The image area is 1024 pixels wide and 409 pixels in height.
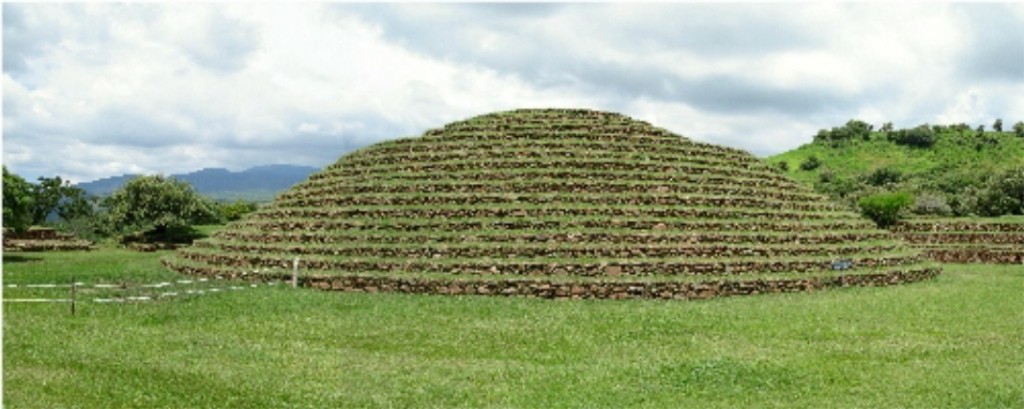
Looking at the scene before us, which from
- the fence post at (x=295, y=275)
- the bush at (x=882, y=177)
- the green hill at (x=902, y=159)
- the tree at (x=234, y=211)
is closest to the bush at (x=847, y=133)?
the green hill at (x=902, y=159)

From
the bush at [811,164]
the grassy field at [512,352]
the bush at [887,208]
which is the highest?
the bush at [811,164]

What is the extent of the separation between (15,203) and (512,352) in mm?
27247

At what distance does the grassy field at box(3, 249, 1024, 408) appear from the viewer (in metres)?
10.2

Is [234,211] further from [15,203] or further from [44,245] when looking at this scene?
[15,203]

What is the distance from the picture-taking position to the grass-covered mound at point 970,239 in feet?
109

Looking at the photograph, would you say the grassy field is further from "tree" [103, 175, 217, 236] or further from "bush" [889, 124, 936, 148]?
"bush" [889, 124, 936, 148]

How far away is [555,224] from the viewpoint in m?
23.0

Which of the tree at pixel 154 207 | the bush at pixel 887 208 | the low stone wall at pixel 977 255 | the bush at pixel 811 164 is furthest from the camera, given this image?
the bush at pixel 811 164

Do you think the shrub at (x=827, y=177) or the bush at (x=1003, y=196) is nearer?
the bush at (x=1003, y=196)

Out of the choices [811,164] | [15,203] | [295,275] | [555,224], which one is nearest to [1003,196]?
[555,224]

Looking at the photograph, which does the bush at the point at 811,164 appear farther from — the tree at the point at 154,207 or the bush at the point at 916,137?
the tree at the point at 154,207

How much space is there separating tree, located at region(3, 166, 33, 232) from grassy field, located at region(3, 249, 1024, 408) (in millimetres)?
15436

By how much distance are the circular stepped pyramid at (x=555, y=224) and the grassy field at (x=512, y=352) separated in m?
1.43

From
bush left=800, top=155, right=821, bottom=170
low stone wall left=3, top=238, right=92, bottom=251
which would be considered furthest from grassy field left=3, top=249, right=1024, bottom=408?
bush left=800, top=155, right=821, bottom=170
